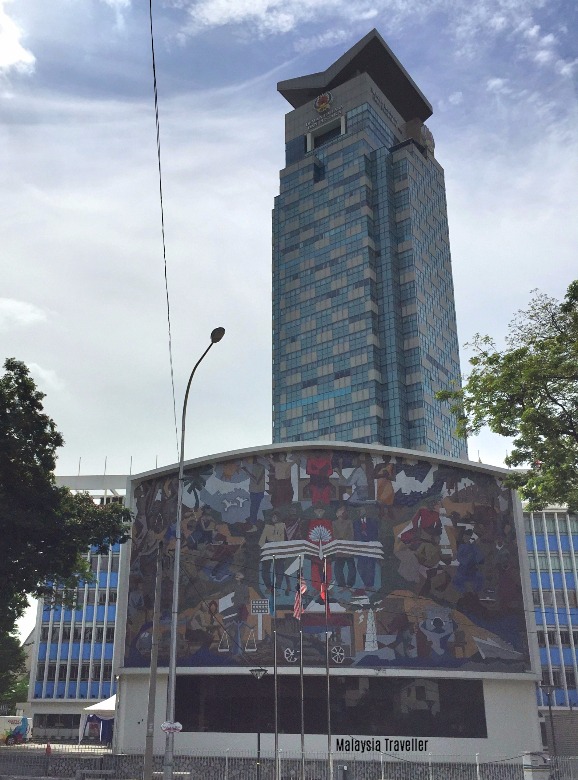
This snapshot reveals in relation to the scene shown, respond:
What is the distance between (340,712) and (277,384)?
86338 mm

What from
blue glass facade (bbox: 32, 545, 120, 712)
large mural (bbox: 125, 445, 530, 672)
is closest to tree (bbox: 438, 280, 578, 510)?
→ large mural (bbox: 125, 445, 530, 672)

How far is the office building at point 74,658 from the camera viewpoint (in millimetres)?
87125

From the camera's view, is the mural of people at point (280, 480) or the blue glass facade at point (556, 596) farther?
the blue glass facade at point (556, 596)

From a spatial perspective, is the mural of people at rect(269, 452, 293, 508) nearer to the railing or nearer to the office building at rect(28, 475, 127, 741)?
the railing

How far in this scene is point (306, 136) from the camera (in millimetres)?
140875

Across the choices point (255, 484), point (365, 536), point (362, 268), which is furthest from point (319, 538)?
point (362, 268)

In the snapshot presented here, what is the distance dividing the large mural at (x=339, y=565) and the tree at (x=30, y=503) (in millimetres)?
6910

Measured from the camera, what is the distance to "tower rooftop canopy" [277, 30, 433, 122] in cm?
13588

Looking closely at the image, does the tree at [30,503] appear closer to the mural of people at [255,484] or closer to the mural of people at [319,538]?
the mural of people at [255,484]

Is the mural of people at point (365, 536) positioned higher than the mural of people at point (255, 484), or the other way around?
the mural of people at point (255, 484)

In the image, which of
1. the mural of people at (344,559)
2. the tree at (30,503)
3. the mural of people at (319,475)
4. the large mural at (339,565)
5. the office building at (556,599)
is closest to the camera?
the tree at (30,503)

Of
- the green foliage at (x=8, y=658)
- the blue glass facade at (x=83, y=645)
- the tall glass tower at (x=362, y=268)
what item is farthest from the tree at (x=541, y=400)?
the tall glass tower at (x=362, y=268)

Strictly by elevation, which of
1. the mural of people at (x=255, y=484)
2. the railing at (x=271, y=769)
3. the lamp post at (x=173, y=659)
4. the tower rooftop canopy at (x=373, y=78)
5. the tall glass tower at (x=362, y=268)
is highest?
the tower rooftop canopy at (x=373, y=78)

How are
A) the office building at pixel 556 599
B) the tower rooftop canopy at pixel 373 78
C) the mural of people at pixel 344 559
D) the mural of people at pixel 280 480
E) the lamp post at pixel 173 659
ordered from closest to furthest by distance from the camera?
the lamp post at pixel 173 659, the mural of people at pixel 344 559, the mural of people at pixel 280 480, the office building at pixel 556 599, the tower rooftop canopy at pixel 373 78
